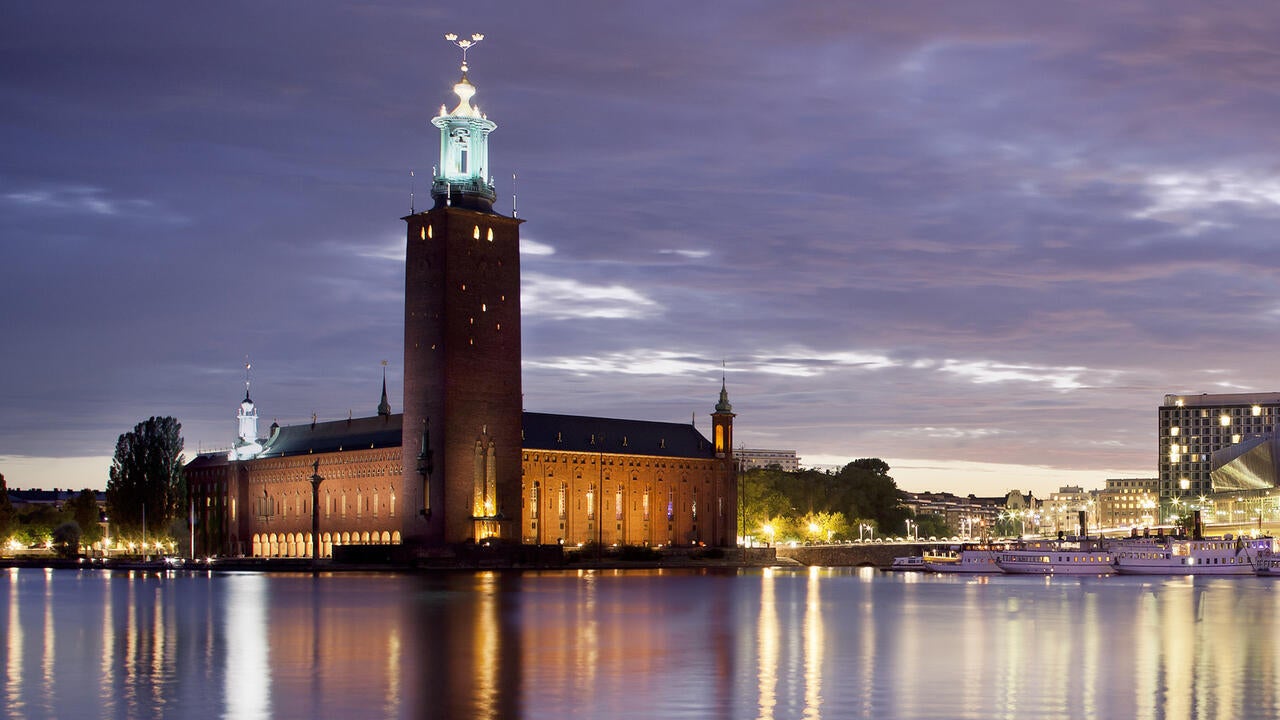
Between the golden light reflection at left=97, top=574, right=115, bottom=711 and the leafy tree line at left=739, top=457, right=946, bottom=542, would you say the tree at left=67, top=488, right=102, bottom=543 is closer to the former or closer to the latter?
the leafy tree line at left=739, top=457, right=946, bottom=542

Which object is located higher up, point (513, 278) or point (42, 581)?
point (513, 278)

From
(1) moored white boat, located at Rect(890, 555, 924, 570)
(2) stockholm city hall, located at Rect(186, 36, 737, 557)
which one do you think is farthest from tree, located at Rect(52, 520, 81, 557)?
(1) moored white boat, located at Rect(890, 555, 924, 570)

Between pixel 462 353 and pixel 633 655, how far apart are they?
77714 millimetres

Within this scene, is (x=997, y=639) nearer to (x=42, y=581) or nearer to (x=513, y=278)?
(x=42, y=581)

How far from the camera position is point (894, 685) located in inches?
1155

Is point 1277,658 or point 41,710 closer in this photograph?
point 41,710

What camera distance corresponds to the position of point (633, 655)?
35.5 m

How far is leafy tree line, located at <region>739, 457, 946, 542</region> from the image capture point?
469 feet

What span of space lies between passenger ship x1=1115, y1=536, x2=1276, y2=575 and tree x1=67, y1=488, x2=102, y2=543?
85.8m

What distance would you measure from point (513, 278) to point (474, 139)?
10744 millimetres

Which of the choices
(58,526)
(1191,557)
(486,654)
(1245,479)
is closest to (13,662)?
(486,654)

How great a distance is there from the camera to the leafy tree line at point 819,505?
5625 inches

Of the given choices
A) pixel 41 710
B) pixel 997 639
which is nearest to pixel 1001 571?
pixel 997 639

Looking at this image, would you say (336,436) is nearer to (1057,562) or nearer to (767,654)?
(1057,562)
